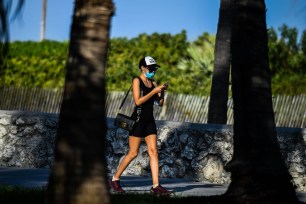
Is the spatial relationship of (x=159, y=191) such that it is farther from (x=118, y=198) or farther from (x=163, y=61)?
(x=163, y=61)

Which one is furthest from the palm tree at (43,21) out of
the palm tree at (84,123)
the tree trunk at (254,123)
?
the palm tree at (84,123)

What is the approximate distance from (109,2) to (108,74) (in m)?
24.0

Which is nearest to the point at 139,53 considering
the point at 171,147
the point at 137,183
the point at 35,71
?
the point at 35,71

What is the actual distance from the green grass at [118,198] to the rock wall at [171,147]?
3.92 m

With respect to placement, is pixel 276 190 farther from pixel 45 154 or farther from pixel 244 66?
pixel 45 154

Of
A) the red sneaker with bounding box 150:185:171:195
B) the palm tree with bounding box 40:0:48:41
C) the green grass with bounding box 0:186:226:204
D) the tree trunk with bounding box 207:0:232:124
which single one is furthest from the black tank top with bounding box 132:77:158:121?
the palm tree with bounding box 40:0:48:41

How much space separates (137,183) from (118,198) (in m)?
3.46

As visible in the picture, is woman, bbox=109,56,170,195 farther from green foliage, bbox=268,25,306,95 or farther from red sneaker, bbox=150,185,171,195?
green foliage, bbox=268,25,306,95

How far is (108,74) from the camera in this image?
31344 millimetres

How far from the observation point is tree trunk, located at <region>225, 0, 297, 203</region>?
966cm

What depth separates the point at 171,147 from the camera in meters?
15.2

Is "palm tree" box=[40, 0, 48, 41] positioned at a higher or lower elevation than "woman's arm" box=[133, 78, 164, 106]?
higher

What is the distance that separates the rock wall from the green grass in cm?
392

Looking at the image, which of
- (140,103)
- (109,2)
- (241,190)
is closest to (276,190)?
(241,190)
